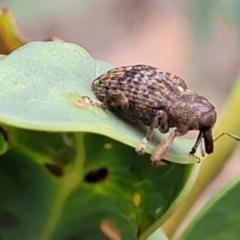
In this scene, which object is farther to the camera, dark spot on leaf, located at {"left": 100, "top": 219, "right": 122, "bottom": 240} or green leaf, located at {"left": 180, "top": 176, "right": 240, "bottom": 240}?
green leaf, located at {"left": 180, "top": 176, "right": 240, "bottom": 240}

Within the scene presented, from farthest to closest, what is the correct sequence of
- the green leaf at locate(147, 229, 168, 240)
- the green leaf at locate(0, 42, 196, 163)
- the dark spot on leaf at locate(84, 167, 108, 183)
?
the green leaf at locate(147, 229, 168, 240), the dark spot on leaf at locate(84, 167, 108, 183), the green leaf at locate(0, 42, 196, 163)

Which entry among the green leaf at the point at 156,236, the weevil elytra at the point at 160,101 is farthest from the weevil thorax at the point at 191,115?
the green leaf at the point at 156,236

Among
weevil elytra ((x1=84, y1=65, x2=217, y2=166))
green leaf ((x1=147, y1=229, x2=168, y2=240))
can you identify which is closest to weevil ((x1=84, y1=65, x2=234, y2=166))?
weevil elytra ((x1=84, y1=65, x2=217, y2=166))

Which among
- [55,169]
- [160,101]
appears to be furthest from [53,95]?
[160,101]

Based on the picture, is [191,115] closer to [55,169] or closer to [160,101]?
[160,101]

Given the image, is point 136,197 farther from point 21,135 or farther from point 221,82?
point 221,82

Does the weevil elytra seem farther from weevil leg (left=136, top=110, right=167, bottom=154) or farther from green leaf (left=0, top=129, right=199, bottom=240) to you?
green leaf (left=0, top=129, right=199, bottom=240)
